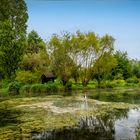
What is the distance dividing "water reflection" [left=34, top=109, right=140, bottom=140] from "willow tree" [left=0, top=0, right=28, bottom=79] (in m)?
36.2

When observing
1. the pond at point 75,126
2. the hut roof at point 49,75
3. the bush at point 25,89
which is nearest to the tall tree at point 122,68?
the hut roof at point 49,75

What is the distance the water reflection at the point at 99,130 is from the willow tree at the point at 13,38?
119 feet

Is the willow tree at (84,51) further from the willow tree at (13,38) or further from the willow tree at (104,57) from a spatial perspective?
the willow tree at (13,38)

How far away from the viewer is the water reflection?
13516mm

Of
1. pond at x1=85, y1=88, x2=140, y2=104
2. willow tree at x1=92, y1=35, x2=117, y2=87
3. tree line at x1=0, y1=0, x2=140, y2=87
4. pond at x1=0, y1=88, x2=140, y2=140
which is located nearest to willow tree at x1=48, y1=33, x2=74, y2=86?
tree line at x1=0, y1=0, x2=140, y2=87

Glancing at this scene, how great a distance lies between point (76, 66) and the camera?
56094mm

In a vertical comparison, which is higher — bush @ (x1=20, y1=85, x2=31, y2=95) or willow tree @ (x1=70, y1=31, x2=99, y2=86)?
willow tree @ (x1=70, y1=31, x2=99, y2=86)

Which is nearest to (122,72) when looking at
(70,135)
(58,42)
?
(58,42)

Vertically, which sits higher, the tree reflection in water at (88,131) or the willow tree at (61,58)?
the willow tree at (61,58)

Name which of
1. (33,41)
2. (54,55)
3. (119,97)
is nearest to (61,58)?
(54,55)

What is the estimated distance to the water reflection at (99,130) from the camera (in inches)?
532

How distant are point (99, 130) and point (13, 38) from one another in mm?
45527

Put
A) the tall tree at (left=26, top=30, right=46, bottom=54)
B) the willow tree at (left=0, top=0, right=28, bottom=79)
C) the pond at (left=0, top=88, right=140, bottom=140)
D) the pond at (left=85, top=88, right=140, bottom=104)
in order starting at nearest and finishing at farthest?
1. the pond at (left=0, top=88, right=140, bottom=140)
2. the pond at (left=85, top=88, right=140, bottom=104)
3. the willow tree at (left=0, top=0, right=28, bottom=79)
4. the tall tree at (left=26, top=30, right=46, bottom=54)

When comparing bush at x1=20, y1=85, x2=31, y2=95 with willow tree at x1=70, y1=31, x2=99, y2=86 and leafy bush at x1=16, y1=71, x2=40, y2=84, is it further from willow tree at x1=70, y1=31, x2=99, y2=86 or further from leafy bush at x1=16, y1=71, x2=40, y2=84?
willow tree at x1=70, y1=31, x2=99, y2=86
